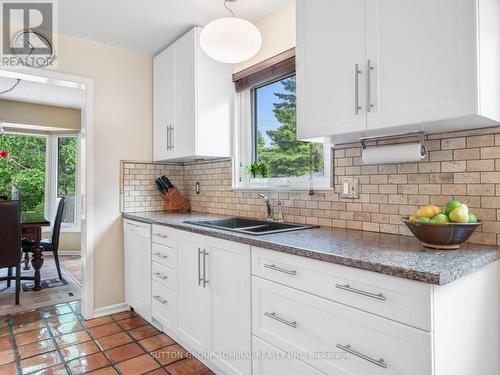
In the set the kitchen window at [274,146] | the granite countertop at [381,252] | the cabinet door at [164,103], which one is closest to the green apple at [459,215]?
the granite countertop at [381,252]

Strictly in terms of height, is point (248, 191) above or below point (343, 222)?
above

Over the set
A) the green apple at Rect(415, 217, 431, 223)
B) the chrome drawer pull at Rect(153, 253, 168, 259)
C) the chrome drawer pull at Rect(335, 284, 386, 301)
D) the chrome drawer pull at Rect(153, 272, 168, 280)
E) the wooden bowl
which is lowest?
the chrome drawer pull at Rect(153, 272, 168, 280)

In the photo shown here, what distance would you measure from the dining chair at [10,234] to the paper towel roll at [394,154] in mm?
3201

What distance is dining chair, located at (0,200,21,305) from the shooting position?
10.2 ft

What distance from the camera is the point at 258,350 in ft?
5.33

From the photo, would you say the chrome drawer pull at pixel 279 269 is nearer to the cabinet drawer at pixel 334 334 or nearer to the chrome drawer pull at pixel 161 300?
the cabinet drawer at pixel 334 334

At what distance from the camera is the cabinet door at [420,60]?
3.92 ft

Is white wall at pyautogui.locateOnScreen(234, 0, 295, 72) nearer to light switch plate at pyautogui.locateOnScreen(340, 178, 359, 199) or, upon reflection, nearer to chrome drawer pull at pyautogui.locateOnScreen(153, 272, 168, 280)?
light switch plate at pyautogui.locateOnScreen(340, 178, 359, 199)

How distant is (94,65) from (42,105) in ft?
9.00

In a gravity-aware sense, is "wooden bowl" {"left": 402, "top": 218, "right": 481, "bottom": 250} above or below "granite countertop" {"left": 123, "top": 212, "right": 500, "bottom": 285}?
above

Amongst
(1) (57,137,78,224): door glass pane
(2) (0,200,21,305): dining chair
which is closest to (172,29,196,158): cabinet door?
(2) (0,200,21,305): dining chair

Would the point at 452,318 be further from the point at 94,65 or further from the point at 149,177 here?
the point at 94,65

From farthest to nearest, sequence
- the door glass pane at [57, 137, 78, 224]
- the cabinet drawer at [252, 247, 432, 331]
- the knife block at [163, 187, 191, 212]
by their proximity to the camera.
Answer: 1. the door glass pane at [57, 137, 78, 224]
2. the knife block at [163, 187, 191, 212]
3. the cabinet drawer at [252, 247, 432, 331]

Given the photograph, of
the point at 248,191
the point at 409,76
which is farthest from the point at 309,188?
the point at 409,76
